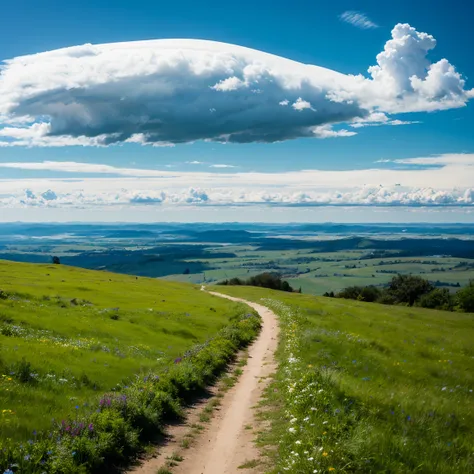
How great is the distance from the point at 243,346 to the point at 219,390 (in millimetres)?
11204

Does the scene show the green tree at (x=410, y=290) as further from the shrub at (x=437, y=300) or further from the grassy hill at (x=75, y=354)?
the grassy hill at (x=75, y=354)

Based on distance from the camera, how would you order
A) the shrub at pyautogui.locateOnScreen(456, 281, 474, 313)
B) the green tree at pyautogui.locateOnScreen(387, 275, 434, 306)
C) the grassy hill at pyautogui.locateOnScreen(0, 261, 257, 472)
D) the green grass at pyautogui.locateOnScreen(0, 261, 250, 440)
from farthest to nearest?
the green tree at pyautogui.locateOnScreen(387, 275, 434, 306), the shrub at pyautogui.locateOnScreen(456, 281, 474, 313), the green grass at pyautogui.locateOnScreen(0, 261, 250, 440), the grassy hill at pyautogui.locateOnScreen(0, 261, 257, 472)

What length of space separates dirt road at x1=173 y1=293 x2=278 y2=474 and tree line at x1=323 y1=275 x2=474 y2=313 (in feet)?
346

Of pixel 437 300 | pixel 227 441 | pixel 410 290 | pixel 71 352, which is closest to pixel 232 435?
pixel 227 441

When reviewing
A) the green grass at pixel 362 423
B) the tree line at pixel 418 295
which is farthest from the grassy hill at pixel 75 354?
the tree line at pixel 418 295

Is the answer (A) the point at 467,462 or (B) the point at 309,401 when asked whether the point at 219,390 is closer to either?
(B) the point at 309,401

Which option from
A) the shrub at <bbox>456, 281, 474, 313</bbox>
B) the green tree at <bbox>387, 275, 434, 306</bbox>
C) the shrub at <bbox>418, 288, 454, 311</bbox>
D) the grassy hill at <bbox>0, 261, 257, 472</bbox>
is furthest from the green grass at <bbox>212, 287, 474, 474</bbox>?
the green tree at <bbox>387, 275, 434, 306</bbox>

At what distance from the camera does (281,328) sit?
39.0 meters

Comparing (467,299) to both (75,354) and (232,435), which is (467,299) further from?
(232,435)

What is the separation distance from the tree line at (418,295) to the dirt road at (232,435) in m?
106

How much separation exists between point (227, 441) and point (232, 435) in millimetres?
507

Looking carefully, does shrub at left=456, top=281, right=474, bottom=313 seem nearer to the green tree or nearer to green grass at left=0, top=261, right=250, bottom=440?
the green tree

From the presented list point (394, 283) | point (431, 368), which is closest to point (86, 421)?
point (431, 368)

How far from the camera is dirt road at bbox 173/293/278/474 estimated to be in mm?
11520
